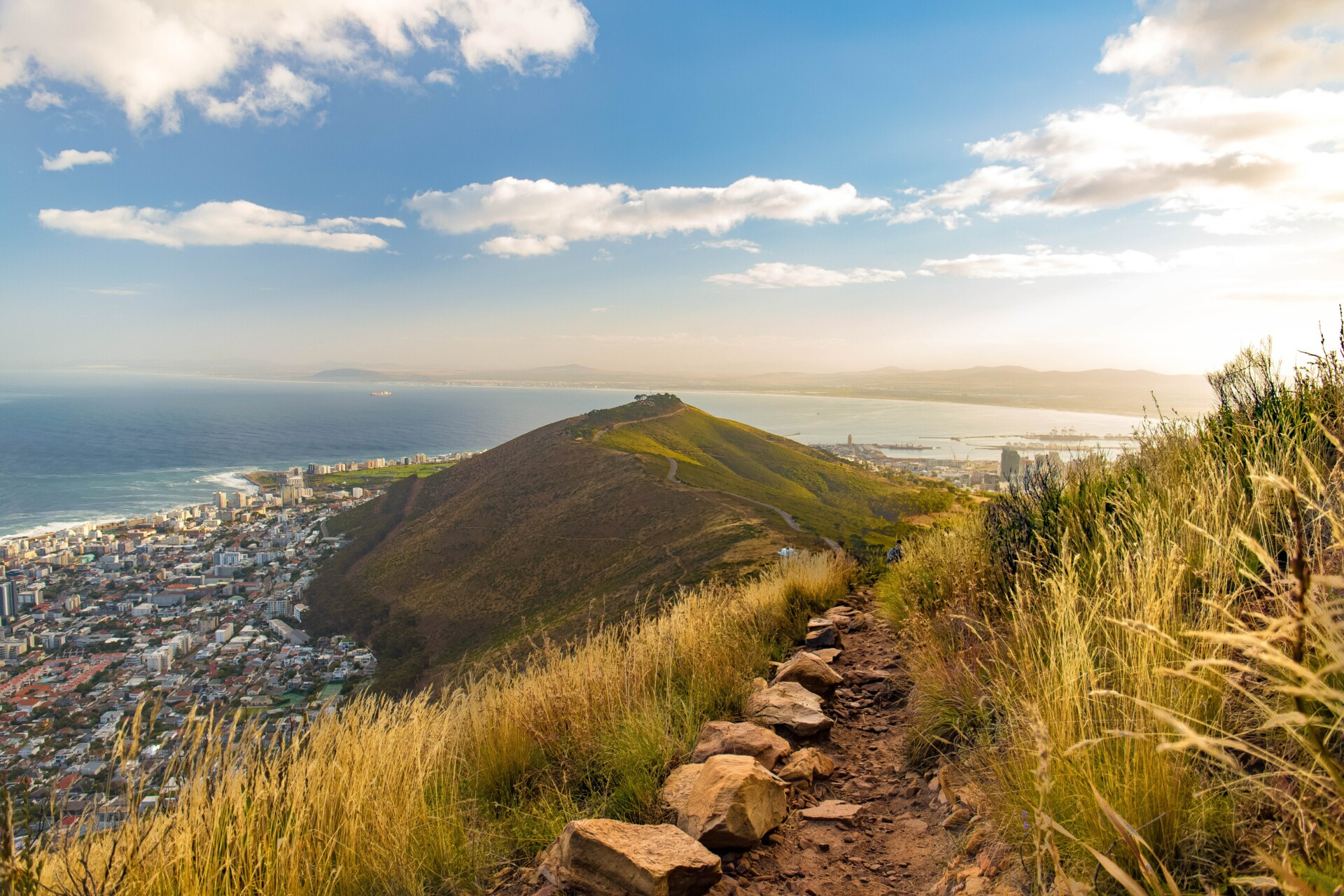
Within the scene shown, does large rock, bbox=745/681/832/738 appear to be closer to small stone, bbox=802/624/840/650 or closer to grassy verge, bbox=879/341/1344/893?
grassy verge, bbox=879/341/1344/893

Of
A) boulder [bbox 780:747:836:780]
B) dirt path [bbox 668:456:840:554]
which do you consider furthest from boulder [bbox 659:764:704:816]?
dirt path [bbox 668:456:840:554]

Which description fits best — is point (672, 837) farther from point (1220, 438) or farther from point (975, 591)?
point (1220, 438)

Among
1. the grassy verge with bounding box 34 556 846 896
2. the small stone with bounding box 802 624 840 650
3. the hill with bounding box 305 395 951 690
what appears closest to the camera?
the grassy verge with bounding box 34 556 846 896

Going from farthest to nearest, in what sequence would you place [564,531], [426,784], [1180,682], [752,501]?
1. [752,501]
2. [564,531]
3. [426,784]
4. [1180,682]

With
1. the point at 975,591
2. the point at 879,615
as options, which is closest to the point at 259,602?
the point at 879,615

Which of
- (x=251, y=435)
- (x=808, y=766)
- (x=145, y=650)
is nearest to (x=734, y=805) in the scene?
(x=808, y=766)

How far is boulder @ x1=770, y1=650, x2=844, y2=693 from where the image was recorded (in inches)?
183

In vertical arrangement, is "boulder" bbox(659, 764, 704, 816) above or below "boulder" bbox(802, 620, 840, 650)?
above

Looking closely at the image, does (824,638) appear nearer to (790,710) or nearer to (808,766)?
(790,710)

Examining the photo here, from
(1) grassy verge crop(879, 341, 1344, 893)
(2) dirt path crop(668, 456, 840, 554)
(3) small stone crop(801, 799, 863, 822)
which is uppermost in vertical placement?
(1) grassy verge crop(879, 341, 1344, 893)

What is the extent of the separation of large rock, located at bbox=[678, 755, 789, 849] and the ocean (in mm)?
27175

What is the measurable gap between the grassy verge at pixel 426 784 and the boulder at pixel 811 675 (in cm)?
37

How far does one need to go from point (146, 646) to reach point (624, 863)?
25.3 m

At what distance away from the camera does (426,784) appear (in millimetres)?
3094
